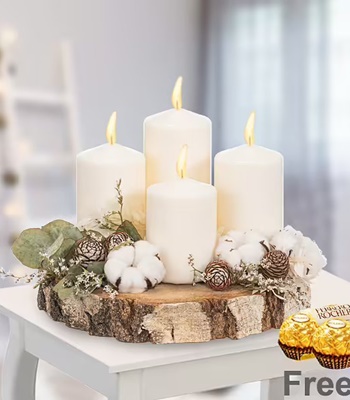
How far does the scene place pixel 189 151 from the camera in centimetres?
176

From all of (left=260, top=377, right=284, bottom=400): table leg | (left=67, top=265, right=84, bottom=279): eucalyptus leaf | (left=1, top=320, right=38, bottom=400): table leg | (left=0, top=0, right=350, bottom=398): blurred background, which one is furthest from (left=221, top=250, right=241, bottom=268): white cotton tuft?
(left=0, top=0, right=350, bottom=398): blurred background

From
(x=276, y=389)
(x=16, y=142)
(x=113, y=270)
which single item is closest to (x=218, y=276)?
(x=113, y=270)

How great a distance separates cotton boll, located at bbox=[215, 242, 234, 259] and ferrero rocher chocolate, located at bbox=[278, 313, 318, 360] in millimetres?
425

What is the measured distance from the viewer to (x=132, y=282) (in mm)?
1576

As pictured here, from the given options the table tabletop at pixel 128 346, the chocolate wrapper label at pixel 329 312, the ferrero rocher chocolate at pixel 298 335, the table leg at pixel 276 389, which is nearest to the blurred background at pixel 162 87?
the table leg at pixel 276 389

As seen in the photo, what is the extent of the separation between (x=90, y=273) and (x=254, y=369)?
0.30 metres

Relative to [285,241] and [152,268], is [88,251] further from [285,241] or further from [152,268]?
[285,241]

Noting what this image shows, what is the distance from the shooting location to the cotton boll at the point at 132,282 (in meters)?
1.57

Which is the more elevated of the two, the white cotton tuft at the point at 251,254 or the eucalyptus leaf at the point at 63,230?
the eucalyptus leaf at the point at 63,230

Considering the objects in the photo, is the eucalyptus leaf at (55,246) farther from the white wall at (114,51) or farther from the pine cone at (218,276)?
the white wall at (114,51)

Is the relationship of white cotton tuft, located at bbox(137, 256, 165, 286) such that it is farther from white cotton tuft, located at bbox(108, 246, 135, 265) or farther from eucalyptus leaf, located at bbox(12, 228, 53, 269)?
eucalyptus leaf, located at bbox(12, 228, 53, 269)

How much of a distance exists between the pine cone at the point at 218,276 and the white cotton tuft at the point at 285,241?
11 cm

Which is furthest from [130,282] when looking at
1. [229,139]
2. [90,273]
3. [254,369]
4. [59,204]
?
[229,139]

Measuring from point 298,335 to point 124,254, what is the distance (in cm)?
46
